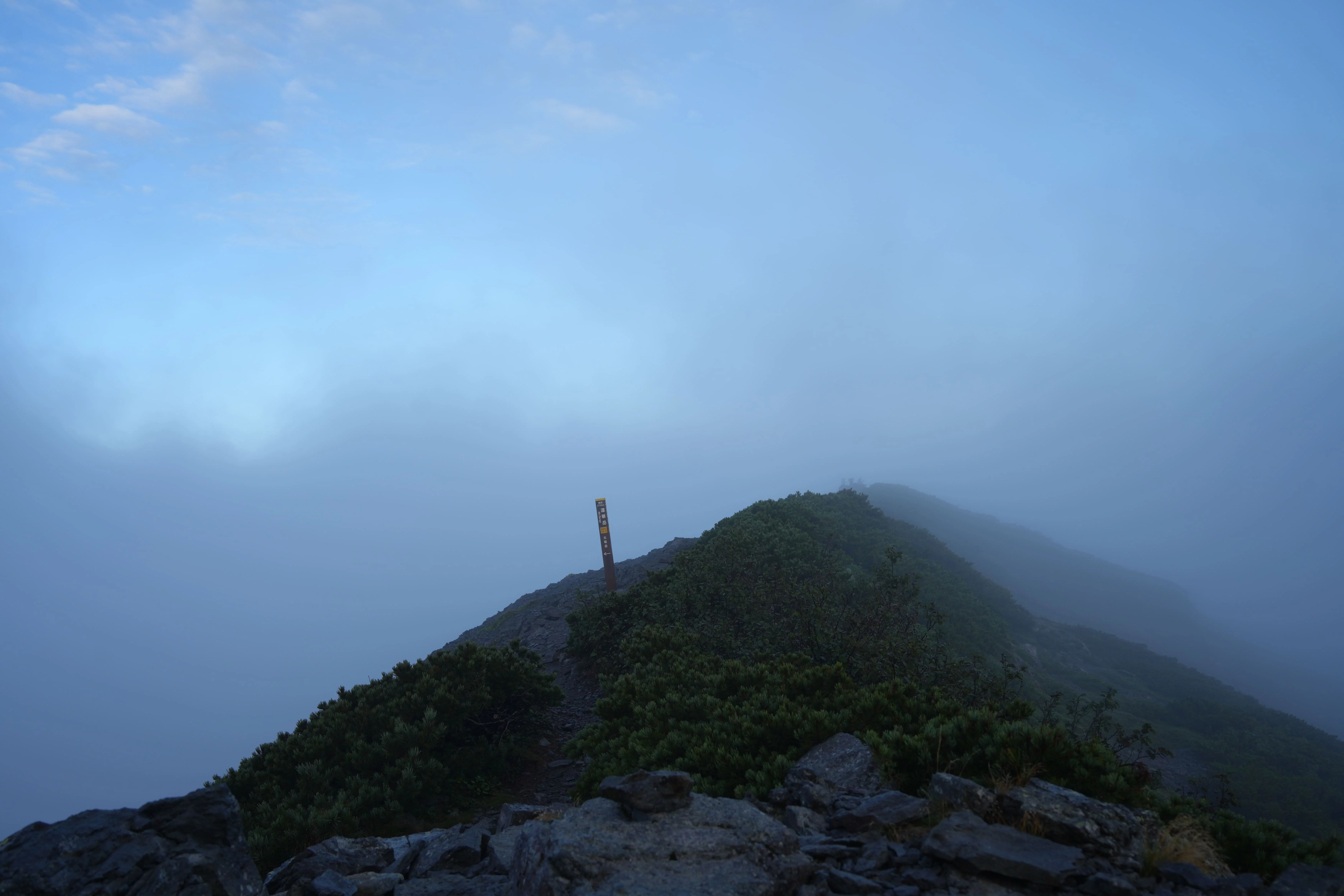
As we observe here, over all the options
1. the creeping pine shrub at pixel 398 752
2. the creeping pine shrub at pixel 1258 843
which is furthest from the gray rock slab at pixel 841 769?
the creeping pine shrub at pixel 398 752

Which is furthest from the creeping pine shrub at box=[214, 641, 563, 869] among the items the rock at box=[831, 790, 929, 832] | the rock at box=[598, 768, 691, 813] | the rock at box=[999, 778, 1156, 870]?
the rock at box=[999, 778, 1156, 870]

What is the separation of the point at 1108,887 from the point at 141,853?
8164 millimetres

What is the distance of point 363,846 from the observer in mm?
7664

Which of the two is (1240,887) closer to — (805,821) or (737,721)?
(805,821)

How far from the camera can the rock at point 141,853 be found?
495 centimetres

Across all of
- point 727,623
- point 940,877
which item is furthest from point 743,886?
point 727,623

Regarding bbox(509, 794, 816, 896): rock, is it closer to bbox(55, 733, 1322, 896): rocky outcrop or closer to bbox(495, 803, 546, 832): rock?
bbox(55, 733, 1322, 896): rocky outcrop

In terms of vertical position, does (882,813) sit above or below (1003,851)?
below

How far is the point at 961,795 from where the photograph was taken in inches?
238

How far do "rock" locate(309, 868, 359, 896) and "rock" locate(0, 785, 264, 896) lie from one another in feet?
1.84

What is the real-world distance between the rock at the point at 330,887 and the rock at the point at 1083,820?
264 inches

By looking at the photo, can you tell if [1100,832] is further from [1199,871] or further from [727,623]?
[727,623]

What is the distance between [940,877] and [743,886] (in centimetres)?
170

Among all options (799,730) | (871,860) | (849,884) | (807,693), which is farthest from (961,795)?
(807,693)
